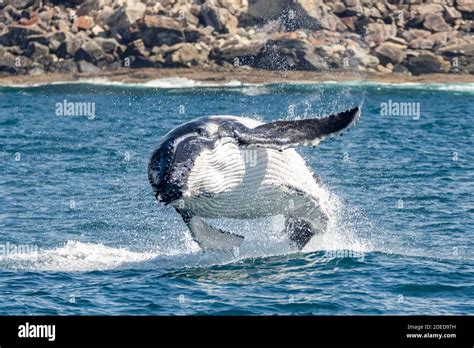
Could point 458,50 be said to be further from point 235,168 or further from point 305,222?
point 235,168

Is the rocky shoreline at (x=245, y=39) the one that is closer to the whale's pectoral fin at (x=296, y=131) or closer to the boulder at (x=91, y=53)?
the boulder at (x=91, y=53)

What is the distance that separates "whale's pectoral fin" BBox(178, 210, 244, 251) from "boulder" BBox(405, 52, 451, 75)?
2592 inches

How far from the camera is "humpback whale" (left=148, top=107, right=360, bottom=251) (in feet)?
50.1

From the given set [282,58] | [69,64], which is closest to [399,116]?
[282,58]

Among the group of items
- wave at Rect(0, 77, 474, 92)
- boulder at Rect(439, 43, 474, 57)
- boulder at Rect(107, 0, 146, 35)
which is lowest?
wave at Rect(0, 77, 474, 92)

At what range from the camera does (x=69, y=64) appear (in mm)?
82625

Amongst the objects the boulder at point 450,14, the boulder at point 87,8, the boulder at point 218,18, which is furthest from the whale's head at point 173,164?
the boulder at point 87,8

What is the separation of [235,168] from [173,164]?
1.22 m

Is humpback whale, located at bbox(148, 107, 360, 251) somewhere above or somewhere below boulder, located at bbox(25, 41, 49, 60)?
above

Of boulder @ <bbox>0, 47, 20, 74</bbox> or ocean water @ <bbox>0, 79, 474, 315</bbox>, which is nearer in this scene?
ocean water @ <bbox>0, 79, 474, 315</bbox>

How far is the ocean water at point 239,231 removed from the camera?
15555mm

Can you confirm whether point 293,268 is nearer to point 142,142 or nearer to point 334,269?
point 334,269

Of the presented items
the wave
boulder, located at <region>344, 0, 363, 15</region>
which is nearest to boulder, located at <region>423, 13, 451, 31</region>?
boulder, located at <region>344, 0, 363, 15</region>

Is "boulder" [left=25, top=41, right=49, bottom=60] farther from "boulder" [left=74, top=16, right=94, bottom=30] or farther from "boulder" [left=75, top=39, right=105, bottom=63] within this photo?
"boulder" [left=74, top=16, right=94, bottom=30]
